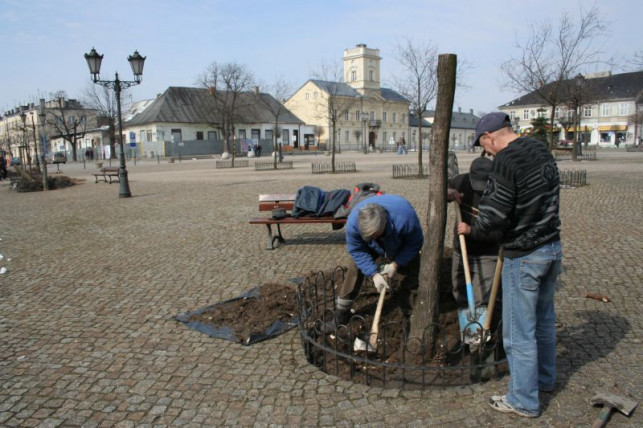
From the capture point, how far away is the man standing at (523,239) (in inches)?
114

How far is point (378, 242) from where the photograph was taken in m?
4.20

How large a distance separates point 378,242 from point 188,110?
6317 centimetres

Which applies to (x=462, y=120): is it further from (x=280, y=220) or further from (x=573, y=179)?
(x=280, y=220)

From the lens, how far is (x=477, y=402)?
3320mm

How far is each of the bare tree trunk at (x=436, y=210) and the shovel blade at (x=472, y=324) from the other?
253 mm

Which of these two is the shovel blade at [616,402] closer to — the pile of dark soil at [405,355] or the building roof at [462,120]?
the pile of dark soil at [405,355]

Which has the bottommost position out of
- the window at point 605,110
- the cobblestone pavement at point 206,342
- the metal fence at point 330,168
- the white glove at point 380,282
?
the cobblestone pavement at point 206,342

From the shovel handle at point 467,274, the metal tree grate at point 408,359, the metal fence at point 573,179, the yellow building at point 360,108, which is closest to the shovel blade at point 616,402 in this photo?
the metal tree grate at point 408,359

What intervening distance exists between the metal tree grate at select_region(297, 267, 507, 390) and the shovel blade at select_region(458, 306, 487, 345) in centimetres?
7

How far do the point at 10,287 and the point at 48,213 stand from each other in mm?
7484

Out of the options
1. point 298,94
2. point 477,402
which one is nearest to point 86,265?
point 477,402

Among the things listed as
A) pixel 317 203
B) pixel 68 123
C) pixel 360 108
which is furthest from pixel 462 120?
pixel 317 203

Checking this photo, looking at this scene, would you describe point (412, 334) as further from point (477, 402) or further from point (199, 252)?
point (199, 252)

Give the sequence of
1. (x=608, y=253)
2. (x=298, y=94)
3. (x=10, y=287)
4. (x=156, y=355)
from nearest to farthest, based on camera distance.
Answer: (x=156, y=355) → (x=10, y=287) → (x=608, y=253) → (x=298, y=94)
